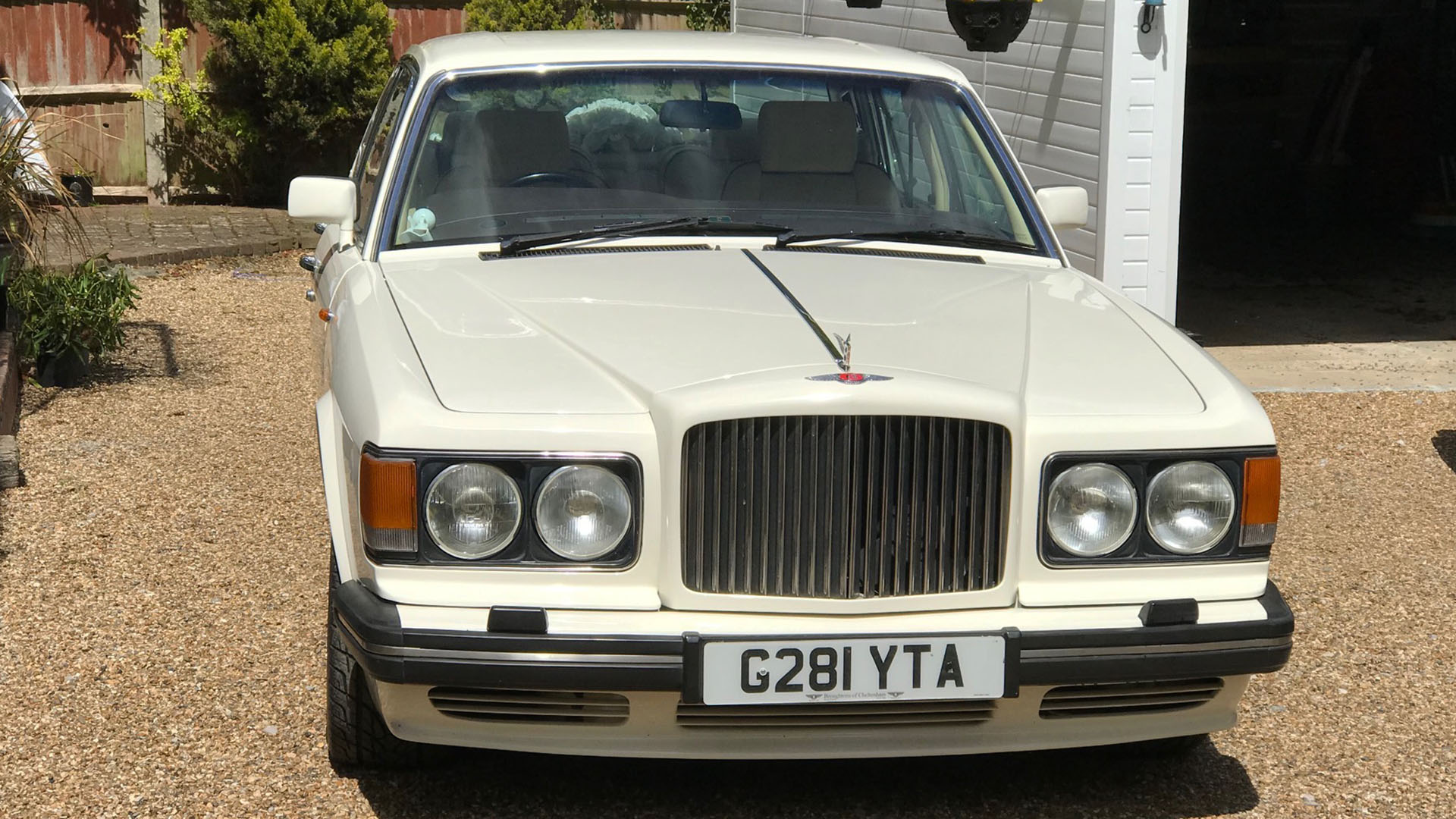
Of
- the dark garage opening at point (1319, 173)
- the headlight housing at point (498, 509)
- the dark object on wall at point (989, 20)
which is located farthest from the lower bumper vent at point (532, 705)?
the dark garage opening at point (1319, 173)

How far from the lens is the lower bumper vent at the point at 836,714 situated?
309cm

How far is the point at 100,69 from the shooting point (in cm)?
1395

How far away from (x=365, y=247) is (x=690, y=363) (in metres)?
1.41

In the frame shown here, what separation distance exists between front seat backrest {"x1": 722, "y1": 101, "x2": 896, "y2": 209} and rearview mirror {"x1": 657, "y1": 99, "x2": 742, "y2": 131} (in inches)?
3.3

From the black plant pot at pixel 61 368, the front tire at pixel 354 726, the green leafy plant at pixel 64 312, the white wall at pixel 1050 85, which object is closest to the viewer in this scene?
the front tire at pixel 354 726

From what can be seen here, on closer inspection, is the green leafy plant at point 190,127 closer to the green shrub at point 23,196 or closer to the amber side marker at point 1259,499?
the green shrub at point 23,196

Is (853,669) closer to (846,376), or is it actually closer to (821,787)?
(846,376)

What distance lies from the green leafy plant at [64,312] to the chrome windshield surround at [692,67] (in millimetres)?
3687

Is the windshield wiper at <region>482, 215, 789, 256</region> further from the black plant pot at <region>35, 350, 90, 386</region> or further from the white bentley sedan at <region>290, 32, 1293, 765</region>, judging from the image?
the black plant pot at <region>35, 350, 90, 386</region>

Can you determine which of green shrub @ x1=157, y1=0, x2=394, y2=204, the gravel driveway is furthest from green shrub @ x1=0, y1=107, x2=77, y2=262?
green shrub @ x1=157, y1=0, x2=394, y2=204

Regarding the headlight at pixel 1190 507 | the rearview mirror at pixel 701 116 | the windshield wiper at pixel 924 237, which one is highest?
the rearview mirror at pixel 701 116

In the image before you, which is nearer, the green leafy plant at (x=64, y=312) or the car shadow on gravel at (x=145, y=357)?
the green leafy plant at (x=64, y=312)

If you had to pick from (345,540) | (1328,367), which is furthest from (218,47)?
(345,540)

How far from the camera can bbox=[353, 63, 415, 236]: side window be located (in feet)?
14.7
